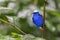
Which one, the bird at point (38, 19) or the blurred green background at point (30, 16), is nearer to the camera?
the bird at point (38, 19)

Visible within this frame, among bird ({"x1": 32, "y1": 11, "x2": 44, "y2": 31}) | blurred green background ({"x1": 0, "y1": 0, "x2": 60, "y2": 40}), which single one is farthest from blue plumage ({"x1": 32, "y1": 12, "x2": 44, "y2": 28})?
blurred green background ({"x1": 0, "y1": 0, "x2": 60, "y2": 40})

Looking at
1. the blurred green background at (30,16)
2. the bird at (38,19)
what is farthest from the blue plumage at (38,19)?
the blurred green background at (30,16)

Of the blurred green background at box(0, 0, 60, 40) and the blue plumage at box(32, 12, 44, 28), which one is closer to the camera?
the blue plumage at box(32, 12, 44, 28)

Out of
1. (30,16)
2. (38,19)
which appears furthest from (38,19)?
(30,16)

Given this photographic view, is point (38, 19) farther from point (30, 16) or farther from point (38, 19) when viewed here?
point (30, 16)

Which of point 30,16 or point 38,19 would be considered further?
point 30,16

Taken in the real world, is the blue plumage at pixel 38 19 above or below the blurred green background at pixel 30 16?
above

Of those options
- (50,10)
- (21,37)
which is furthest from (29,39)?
(50,10)

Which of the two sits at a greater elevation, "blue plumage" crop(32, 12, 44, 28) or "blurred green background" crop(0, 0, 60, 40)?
"blue plumage" crop(32, 12, 44, 28)

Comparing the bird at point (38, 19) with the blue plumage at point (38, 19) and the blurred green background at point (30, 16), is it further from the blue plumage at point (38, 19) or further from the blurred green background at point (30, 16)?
the blurred green background at point (30, 16)

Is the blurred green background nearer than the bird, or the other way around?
the bird

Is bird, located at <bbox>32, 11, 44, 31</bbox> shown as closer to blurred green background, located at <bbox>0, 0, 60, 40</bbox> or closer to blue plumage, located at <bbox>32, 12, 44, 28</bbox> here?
blue plumage, located at <bbox>32, 12, 44, 28</bbox>
